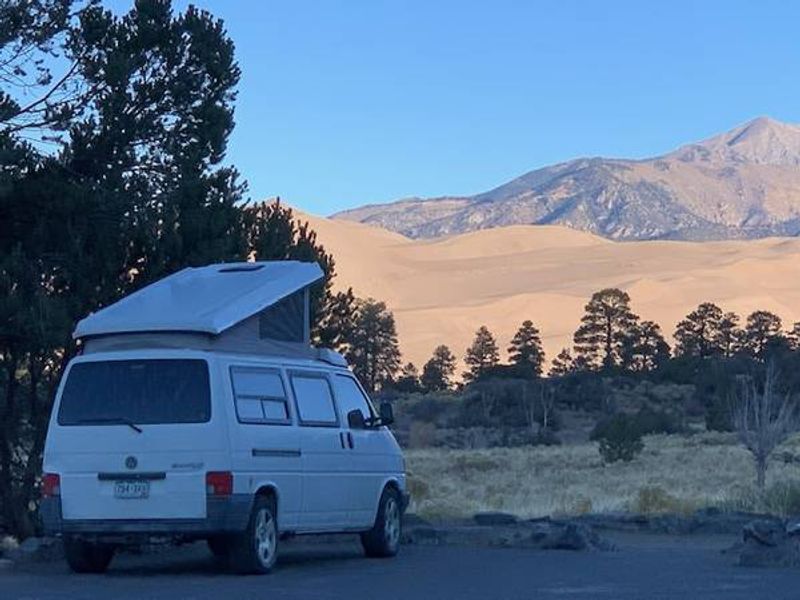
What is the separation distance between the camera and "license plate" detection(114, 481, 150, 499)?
49.4 feet

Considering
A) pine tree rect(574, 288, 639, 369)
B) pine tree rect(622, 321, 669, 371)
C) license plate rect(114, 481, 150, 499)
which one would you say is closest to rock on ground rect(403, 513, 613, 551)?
license plate rect(114, 481, 150, 499)

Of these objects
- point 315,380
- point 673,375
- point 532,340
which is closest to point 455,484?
point 315,380

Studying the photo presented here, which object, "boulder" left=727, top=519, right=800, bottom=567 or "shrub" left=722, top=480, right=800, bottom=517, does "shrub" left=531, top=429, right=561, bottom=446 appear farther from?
"boulder" left=727, top=519, right=800, bottom=567

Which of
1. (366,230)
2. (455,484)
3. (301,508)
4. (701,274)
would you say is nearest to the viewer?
(301,508)

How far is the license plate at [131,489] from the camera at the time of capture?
49.4 feet

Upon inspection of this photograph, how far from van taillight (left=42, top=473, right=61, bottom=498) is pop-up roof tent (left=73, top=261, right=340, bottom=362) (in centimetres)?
128

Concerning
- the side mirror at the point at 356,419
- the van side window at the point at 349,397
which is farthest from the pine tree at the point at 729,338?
the side mirror at the point at 356,419

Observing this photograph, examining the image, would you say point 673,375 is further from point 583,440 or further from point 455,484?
point 455,484

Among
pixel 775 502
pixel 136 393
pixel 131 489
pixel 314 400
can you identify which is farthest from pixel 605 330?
pixel 131 489

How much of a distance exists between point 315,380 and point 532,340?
2792 inches

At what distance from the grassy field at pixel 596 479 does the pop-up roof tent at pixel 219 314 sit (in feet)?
28.6

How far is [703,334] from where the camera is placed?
83.1 meters

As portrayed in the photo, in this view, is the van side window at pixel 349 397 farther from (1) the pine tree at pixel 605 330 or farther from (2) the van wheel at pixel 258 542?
(1) the pine tree at pixel 605 330

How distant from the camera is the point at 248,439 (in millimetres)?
15359
